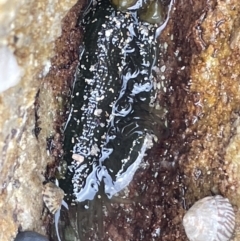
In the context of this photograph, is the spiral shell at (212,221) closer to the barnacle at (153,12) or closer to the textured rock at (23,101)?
the textured rock at (23,101)

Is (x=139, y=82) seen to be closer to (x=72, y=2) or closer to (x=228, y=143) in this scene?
(x=228, y=143)

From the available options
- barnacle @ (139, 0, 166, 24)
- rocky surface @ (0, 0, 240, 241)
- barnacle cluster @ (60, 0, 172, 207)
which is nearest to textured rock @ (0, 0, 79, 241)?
rocky surface @ (0, 0, 240, 241)

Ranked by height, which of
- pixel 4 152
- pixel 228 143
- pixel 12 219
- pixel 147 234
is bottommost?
pixel 147 234

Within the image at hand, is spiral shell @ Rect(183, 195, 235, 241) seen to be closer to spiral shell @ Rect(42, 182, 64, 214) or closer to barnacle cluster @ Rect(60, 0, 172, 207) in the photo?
barnacle cluster @ Rect(60, 0, 172, 207)

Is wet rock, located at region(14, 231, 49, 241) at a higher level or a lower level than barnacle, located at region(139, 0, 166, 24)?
lower

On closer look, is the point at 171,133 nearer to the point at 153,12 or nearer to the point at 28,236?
the point at 153,12

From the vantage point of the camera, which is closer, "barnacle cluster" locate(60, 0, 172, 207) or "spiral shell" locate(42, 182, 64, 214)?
"spiral shell" locate(42, 182, 64, 214)

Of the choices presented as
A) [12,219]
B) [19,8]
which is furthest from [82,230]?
[19,8]
